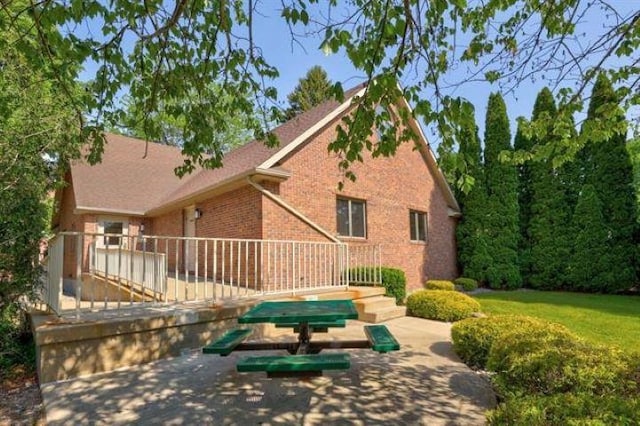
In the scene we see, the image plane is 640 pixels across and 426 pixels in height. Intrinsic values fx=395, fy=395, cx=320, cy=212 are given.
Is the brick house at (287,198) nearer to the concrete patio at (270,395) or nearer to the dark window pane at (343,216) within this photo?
the dark window pane at (343,216)

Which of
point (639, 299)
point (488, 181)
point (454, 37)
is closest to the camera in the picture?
point (454, 37)

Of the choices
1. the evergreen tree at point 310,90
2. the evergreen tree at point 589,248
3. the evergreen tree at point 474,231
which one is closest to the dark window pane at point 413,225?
the evergreen tree at point 474,231

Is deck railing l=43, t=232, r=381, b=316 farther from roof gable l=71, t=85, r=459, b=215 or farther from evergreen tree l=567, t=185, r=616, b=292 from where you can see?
evergreen tree l=567, t=185, r=616, b=292

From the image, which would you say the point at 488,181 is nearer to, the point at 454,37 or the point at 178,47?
the point at 454,37

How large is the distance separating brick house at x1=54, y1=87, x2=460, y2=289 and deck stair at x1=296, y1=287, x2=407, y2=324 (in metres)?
1.64

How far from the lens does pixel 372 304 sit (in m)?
8.35

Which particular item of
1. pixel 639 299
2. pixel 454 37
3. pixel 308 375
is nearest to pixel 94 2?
pixel 454 37

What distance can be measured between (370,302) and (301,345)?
4329mm

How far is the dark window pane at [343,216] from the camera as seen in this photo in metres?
12.1

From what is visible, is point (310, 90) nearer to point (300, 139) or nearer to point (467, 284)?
point (467, 284)

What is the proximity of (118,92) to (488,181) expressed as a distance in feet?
53.2

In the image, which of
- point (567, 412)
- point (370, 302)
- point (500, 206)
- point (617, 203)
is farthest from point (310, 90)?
point (567, 412)

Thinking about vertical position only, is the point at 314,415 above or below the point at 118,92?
below

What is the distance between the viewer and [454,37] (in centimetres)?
407
